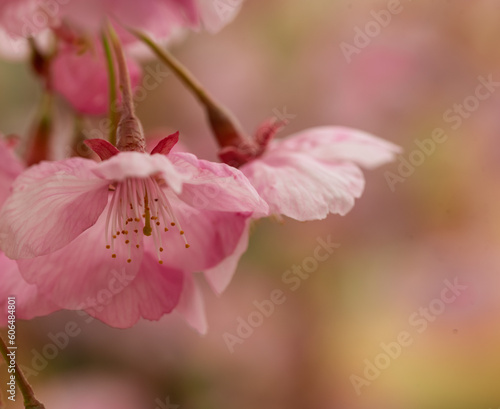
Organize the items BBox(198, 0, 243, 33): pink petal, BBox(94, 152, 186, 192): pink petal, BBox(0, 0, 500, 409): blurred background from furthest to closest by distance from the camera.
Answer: BBox(0, 0, 500, 409): blurred background → BBox(198, 0, 243, 33): pink petal → BBox(94, 152, 186, 192): pink petal

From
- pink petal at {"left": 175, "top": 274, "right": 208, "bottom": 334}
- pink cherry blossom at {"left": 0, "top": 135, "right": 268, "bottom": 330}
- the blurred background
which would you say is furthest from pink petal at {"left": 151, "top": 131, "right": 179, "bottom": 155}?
the blurred background

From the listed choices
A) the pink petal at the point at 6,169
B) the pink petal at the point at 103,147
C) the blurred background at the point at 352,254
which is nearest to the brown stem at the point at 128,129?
the pink petal at the point at 103,147

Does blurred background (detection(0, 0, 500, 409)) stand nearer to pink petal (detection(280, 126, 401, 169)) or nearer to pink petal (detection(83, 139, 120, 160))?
pink petal (detection(280, 126, 401, 169))

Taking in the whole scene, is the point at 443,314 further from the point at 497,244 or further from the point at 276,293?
the point at 276,293

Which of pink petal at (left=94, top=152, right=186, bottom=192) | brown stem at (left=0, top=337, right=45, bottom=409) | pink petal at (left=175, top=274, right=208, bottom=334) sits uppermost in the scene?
pink petal at (left=94, top=152, right=186, bottom=192)

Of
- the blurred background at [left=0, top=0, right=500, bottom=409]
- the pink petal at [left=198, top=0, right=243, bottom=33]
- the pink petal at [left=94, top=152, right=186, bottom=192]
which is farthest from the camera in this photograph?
the blurred background at [left=0, top=0, right=500, bottom=409]

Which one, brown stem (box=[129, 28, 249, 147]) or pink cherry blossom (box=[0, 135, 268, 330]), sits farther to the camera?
brown stem (box=[129, 28, 249, 147])

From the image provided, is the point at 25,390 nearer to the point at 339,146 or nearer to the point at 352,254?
the point at 339,146
